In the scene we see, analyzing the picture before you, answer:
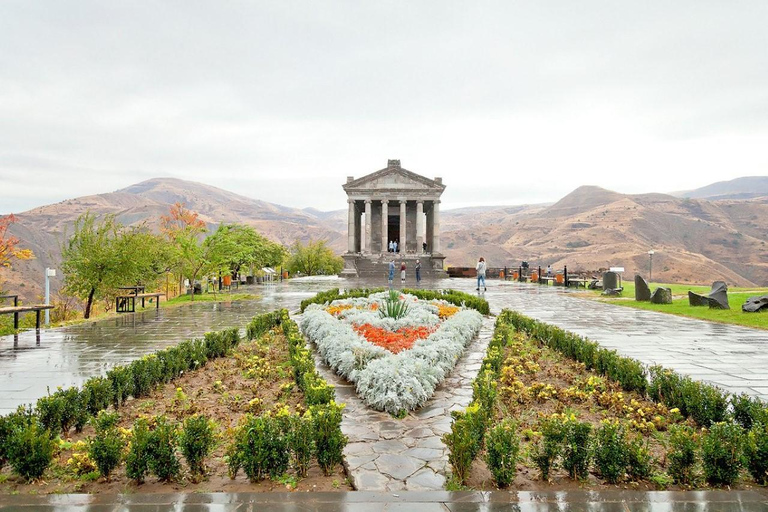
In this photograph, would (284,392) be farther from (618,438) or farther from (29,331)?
(29,331)

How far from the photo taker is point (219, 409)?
577cm

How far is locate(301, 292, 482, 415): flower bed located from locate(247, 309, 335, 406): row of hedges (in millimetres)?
545

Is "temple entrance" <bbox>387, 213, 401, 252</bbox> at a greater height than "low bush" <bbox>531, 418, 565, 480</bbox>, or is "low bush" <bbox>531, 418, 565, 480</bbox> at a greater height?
"temple entrance" <bbox>387, 213, 401, 252</bbox>

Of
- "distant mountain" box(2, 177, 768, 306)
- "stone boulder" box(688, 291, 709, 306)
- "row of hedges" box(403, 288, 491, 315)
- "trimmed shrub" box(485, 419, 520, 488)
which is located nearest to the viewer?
"trimmed shrub" box(485, 419, 520, 488)

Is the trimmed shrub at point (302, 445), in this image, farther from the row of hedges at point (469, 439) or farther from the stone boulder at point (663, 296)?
the stone boulder at point (663, 296)

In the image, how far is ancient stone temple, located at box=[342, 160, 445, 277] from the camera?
43344 mm

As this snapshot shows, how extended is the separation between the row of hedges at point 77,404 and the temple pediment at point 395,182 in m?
38.8

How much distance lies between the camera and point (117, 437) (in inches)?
163

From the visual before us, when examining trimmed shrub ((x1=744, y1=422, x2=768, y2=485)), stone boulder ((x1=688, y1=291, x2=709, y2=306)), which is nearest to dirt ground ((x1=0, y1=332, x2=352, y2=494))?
trimmed shrub ((x1=744, y1=422, x2=768, y2=485))

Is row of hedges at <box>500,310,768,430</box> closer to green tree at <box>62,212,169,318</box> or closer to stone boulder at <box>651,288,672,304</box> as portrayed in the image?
stone boulder at <box>651,288,672,304</box>

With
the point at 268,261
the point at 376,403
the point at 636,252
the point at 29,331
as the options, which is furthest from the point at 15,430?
the point at 636,252

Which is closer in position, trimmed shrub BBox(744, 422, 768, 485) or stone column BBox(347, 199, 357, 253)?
trimmed shrub BBox(744, 422, 768, 485)

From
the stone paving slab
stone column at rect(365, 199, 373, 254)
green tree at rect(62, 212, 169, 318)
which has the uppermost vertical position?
stone column at rect(365, 199, 373, 254)

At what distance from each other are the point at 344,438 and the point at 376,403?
1.63 m
